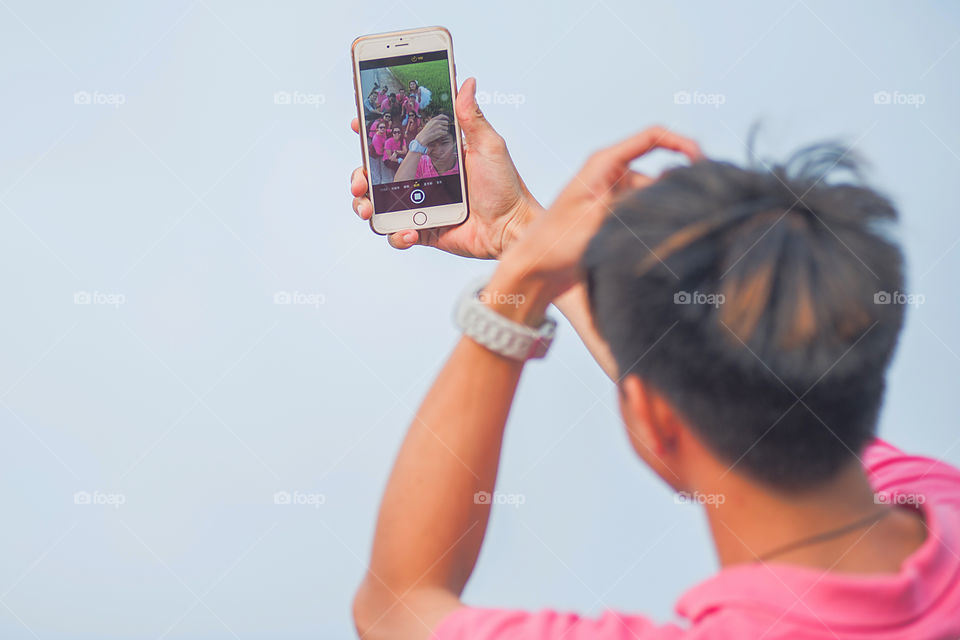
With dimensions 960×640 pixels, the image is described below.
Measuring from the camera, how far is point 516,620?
0.49 m

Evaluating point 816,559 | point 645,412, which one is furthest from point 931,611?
point 645,412

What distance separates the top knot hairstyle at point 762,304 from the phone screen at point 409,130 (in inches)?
26.0

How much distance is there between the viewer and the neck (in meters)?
0.48

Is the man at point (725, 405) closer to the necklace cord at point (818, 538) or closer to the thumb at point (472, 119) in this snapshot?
the necklace cord at point (818, 538)

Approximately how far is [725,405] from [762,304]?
0.23ft

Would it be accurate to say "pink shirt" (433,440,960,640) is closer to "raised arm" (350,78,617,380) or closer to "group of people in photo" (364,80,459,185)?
"raised arm" (350,78,617,380)

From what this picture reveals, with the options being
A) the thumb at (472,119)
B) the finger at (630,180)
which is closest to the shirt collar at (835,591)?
the finger at (630,180)

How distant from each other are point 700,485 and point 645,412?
0.06 metres

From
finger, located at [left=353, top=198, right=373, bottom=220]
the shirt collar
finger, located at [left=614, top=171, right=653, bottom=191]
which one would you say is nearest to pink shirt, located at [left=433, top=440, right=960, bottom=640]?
the shirt collar

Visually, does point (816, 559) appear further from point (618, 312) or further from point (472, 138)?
point (472, 138)

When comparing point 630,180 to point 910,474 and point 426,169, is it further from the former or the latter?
point 426,169

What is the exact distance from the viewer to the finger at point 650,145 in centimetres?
56

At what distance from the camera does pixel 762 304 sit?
45 centimetres

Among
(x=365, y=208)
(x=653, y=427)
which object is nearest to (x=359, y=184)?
(x=365, y=208)
